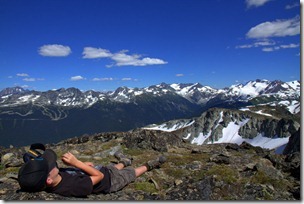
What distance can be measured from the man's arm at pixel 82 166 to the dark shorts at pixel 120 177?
36.1 inches

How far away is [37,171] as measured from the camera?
837 cm

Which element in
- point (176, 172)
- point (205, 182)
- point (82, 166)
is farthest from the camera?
point (176, 172)

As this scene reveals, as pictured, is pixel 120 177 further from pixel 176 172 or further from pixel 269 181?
pixel 269 181

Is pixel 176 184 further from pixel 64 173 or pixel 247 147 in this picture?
pixel 247 147

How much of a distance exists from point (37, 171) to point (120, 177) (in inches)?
141

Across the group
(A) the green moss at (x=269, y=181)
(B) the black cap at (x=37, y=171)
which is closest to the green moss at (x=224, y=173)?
(A) the green moss at (x=269, y=181)

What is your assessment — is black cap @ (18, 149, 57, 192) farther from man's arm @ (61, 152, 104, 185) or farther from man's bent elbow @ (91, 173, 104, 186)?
man's bent elbow @ (91, 173, 104, 186)

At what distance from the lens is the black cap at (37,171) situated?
834cm

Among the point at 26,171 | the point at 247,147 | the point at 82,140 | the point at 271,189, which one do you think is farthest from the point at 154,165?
the point at 82,140

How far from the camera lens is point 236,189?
1110cm

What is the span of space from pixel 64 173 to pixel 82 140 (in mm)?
19247

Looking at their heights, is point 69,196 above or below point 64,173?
below

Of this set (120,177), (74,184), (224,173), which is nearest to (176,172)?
(224,173)

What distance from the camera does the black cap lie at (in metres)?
8.34
